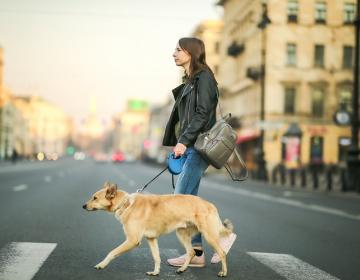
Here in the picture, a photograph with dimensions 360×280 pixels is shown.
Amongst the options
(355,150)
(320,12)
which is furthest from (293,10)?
(355,150)

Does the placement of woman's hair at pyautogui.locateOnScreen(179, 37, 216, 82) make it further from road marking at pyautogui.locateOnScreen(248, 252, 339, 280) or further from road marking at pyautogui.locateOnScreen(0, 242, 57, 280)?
road marking at pyautogui.locateOnScreen(0, 242, 57, 280)

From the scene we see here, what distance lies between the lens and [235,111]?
194 feet

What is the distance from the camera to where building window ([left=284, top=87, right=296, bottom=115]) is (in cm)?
4881

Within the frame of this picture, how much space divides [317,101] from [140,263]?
44.2 m

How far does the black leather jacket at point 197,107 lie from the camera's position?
6234 mm

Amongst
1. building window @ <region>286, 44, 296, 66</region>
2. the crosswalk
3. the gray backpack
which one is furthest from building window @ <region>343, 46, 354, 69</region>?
the gray backpack

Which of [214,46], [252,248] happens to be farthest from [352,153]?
[214,46]

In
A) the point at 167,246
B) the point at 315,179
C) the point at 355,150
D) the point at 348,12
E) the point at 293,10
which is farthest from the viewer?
the point at 293,10

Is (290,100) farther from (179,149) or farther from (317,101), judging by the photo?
(179,149)

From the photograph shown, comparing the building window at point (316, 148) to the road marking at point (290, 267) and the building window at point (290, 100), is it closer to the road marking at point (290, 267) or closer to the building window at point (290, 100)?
the building window at point (290, 100)

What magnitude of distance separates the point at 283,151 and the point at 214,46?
1652 inches

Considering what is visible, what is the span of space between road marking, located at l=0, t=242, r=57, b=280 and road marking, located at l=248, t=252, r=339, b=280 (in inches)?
89.2

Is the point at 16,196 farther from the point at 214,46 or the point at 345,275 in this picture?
the point at 214,46

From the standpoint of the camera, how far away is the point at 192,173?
6402mm
